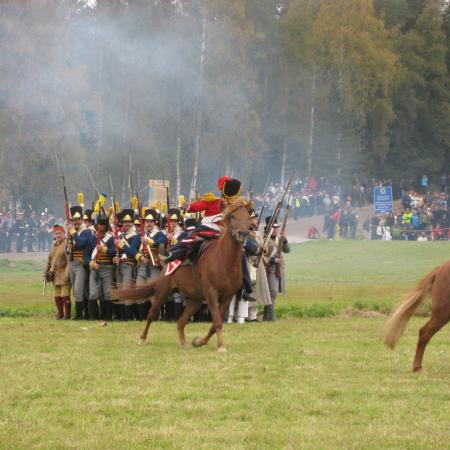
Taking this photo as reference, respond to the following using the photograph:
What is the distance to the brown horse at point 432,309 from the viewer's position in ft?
42.2

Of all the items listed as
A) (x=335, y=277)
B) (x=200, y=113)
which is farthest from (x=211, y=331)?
(x=200, y=113)

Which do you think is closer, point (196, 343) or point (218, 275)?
point (218, 275)

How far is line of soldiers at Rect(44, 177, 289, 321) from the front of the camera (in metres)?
20.8

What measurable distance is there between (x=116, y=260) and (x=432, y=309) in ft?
29.9

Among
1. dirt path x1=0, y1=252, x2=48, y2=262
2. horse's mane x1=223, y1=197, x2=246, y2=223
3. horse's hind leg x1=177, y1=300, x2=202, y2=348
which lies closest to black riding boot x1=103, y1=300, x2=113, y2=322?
horse's hind leg x1=177, y1=300, x2=202, y2=348

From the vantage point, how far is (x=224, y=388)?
1169cm

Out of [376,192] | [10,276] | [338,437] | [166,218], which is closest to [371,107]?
[376,192]

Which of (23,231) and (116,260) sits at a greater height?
(116,260)

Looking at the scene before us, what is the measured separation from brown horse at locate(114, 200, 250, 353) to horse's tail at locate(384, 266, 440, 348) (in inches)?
101

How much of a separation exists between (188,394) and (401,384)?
2333mm

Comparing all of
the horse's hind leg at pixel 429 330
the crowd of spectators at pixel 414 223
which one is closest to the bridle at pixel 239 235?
the horse's hind leg at pixel 429 330

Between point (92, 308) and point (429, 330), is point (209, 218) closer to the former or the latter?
point (429, 330)

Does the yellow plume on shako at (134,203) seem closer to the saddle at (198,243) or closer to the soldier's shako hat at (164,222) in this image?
the soldier's shako hat at (164,222)

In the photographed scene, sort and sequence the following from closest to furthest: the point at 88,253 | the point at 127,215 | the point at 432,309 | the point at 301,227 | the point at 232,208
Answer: the point at 432,309 → the point at 232,208 → the point at 127,215 → the point at 88,253 → the point at 301,227
